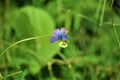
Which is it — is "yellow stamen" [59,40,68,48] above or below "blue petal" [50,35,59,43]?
below

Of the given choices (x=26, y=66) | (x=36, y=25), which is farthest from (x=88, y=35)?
(x=26, y=66)

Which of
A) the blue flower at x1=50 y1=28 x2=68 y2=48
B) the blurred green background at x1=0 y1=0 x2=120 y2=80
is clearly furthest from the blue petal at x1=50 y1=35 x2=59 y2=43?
the blurred green background at x1=0 y1=0 x2=120 y2=80

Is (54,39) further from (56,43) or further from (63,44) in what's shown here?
(56,43)

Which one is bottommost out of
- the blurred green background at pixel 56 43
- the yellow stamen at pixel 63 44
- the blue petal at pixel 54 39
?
the blurred green background at pixel 56 43

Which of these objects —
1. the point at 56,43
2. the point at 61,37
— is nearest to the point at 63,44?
the point at 61,37

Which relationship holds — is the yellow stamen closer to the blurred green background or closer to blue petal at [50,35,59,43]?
blue petal at [50,35,59,43]

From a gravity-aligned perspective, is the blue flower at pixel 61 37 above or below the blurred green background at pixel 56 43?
above

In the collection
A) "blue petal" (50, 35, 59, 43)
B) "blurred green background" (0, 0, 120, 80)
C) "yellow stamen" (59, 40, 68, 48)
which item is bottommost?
"blurred green background" (0, 0, 120, 80)

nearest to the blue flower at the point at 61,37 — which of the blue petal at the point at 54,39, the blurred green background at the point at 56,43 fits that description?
the blue petal at the point at 54,39

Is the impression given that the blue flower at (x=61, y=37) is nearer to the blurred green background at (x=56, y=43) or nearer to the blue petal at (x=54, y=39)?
the blue petal at (x=54, y=39)
